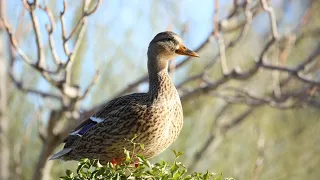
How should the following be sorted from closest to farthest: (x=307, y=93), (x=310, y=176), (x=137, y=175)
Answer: (x=137, y=175) → (x=307, y=93) → (x=310, y=176)

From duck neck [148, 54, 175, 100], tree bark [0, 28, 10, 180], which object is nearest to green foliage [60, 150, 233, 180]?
duck neck [148, 54, 175, 100]

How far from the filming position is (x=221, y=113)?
26.2 feet

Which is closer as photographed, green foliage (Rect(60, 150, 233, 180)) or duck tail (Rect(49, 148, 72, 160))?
green foliage (Rect(60, 150, 233, 180))

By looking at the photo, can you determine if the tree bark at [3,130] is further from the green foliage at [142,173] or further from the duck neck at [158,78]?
the green foliage at [142,173]

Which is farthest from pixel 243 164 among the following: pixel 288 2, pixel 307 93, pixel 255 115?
pixel 307 93

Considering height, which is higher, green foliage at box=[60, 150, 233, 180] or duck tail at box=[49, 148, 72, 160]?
green foliage at box=[60, 150, 233, 180]

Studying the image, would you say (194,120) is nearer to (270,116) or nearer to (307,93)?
(270,116)

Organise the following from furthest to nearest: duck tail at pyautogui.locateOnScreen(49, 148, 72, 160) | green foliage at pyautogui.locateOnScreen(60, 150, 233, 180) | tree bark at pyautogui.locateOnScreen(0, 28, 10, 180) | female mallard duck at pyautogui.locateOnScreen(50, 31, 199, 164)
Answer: tree bark at pyautogui.locateOnScreen(0, 28, 10, 180) < duck tail at pyautogui.locateOnScreen(49, 148, 72, 160) < female mallard duck at pyautogui.locateOnScreen(50, 31, 199, 164) < green foliage at pyautogui.locateOnScreen(60, 150, 233, 180)

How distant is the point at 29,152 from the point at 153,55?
4818mm

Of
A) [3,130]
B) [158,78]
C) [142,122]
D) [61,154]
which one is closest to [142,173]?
[142,122]

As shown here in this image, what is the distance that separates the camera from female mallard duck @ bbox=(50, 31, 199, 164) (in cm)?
442

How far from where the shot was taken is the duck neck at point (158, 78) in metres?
4.72

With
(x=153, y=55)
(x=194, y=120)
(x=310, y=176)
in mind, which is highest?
(x=153, y=55)

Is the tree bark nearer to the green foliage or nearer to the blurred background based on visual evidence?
the blurred background
